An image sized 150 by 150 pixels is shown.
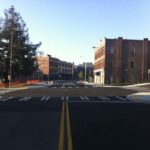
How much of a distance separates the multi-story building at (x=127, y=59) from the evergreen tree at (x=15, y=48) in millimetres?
28609

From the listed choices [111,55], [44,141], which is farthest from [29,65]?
[44,141]

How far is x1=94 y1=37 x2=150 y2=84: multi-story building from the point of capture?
104 metres

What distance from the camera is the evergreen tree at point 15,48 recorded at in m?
77.6

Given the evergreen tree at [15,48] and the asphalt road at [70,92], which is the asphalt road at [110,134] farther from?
the evergreen tree at [15,48]

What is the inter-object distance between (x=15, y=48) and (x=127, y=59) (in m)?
36.8

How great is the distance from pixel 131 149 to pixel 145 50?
312 feet

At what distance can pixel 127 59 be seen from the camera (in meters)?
104

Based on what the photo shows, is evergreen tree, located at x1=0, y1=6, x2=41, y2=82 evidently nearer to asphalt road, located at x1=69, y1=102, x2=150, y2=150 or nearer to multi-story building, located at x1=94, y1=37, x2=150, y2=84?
multi-story building, located at x1=94, y1=37, x2=150, y2=84

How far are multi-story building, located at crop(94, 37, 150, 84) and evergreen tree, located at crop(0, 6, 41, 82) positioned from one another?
28.6 metres

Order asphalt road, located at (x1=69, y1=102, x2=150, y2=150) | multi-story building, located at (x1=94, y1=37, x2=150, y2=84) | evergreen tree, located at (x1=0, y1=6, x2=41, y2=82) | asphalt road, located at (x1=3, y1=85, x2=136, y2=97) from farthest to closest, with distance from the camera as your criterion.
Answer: multi-story building, located at (x1=94, y1=37, x2=150, y2=84), evergreen tree, located at (x1=0, y1=6, x2=41, y2=82), asphalt road, located at (x1=3, y1=85, x2=136, y2=97), asphalt road, located at (x1=69, y1=102, x2=150, y2=150)

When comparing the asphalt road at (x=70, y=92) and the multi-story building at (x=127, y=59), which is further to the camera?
the multi-story building at (x=127, y=59)

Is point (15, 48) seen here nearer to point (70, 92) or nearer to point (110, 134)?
point (70, 92)

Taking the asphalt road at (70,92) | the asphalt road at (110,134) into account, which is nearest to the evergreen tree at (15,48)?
the asphalt road at (70,92)

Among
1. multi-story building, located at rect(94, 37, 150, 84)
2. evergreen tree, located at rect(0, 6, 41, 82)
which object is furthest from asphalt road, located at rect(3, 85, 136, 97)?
multi-story building, located at rect(94, 37, 150, 84)
